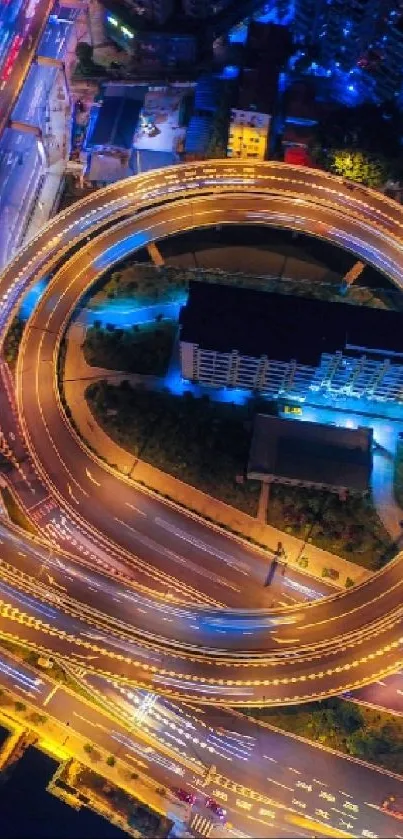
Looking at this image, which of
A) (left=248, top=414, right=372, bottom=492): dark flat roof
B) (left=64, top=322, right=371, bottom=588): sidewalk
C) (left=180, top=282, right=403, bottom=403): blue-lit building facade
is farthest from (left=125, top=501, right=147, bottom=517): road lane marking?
(left=180, top=282, right=403, bottom=403): blue-lit building facade

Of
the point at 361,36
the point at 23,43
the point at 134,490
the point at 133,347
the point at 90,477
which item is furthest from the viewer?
the point at 23,43

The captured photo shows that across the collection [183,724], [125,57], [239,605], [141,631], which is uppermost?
[125,57]

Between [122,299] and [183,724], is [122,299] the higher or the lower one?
the higher one

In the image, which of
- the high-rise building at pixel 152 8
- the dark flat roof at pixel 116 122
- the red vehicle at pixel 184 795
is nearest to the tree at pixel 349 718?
the red vehicle at pixel 184 795

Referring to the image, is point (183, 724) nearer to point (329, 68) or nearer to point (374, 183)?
point (374, 183)

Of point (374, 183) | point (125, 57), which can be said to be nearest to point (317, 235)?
point (374, 183)

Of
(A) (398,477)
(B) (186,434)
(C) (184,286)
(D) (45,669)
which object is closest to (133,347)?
(C) (184,286)

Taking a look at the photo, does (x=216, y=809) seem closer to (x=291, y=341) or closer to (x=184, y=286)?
(x=291, y=341)

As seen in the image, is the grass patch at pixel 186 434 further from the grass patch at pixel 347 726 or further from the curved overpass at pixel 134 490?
the grass patch at pixel 347 726
